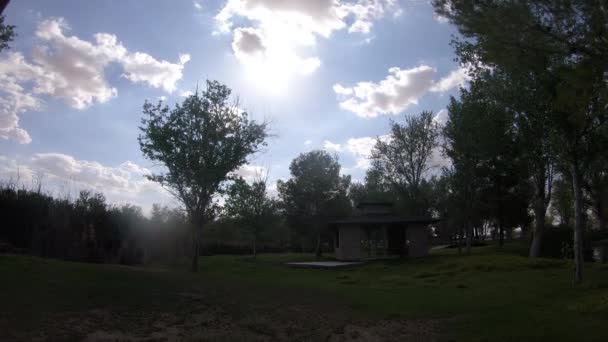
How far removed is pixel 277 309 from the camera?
469 inches

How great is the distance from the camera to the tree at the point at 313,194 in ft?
144

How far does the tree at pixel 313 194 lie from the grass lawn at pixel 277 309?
25864mm

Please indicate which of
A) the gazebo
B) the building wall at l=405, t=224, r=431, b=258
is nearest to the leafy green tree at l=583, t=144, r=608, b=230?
the building wall at l=405, t=224, r=431, b=258

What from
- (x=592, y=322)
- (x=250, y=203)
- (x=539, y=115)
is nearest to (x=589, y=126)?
(x=539, y=115)

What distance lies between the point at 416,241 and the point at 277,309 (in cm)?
2481

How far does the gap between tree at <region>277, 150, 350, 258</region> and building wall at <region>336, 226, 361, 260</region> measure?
8.38m

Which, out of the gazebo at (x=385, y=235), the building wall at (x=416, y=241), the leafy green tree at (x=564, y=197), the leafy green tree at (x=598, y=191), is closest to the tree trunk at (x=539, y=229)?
the leafy green tree at (x=564, y=197)

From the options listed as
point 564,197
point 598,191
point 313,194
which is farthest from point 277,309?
point 564,197

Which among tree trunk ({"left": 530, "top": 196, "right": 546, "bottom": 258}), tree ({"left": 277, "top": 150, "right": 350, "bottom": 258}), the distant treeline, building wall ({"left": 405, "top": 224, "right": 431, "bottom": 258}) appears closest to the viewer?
the distant treeline

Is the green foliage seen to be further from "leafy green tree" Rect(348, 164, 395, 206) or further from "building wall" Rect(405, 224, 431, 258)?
"leafy green tree" Rect(348, 164, 395, 206)

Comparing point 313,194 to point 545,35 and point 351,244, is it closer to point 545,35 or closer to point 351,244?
point 351,244

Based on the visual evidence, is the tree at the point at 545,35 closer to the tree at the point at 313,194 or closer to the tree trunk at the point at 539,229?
the tree trunk at the point at 539,229

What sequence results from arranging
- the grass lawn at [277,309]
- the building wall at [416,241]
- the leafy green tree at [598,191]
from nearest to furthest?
the grass lawn at [277,309]
the leafy green tree at [598,191]
the building wall at [416,241]

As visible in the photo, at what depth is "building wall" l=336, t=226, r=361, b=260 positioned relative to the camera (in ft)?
113
